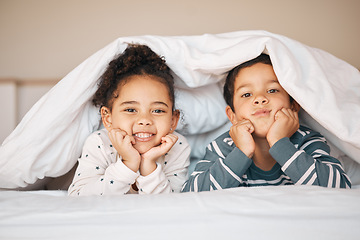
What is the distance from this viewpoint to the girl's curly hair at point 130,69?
1.06 meters

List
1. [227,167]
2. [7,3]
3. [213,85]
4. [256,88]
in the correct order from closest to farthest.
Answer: [227,167] → [256,88] → [213,85] → [7,3]

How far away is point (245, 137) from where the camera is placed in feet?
3.12

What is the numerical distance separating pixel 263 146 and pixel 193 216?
515mm

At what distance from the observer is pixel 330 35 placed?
1.46 metres

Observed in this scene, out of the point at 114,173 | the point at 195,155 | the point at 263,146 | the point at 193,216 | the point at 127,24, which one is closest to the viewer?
the point at 193,216

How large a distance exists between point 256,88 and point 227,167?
0.26m

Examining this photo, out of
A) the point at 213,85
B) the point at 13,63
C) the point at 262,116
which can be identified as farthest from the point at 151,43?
the point at 13,63

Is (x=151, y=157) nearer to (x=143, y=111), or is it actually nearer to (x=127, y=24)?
(x=143, y=111)

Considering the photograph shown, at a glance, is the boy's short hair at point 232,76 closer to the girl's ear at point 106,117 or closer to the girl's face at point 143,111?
the girl's face at point 143,111

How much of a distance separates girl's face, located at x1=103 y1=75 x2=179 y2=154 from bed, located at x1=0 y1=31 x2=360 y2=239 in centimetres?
10

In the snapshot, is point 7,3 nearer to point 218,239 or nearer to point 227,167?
point 227,167

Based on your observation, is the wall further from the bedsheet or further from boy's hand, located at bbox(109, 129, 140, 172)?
the bedsheet

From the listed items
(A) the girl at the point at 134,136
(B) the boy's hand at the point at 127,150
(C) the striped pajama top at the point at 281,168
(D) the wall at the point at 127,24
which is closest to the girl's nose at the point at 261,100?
(C) the striped pajama top at the point at 281,168

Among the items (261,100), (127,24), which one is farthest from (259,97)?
(127,24)
